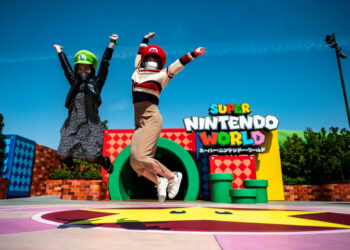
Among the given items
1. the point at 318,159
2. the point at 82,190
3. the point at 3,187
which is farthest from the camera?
the point at 318,159

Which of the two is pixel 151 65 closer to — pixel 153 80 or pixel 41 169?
pixel 153 80

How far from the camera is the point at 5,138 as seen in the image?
1308cm

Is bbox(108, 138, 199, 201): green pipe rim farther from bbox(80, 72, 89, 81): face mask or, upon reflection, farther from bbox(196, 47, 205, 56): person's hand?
bbox(196, 47, 205, 56): person's hand

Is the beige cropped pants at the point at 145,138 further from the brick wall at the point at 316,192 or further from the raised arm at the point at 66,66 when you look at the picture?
the brick wall at the point at 316,192

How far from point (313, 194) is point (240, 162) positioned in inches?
162

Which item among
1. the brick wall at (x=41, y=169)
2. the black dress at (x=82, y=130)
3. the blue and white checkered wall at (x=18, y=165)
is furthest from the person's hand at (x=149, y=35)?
the brick wall at (x=41, y=169)

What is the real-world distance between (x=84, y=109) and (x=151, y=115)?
0.90 meters

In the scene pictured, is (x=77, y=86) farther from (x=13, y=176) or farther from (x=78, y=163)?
(x=78, y=163)

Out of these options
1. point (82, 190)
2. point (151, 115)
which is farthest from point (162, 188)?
point (82, 190)

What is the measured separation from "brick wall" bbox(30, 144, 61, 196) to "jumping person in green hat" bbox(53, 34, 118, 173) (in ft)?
45.1

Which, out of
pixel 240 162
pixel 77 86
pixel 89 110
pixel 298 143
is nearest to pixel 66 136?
pixel 89 110

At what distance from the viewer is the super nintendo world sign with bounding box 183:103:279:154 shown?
488 inches

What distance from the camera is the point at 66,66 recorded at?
3535mm

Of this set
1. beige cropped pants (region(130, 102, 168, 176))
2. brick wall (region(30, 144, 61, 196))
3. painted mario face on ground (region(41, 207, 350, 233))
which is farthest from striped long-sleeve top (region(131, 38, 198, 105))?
brick wall (region(30, 144, 61, 196))
